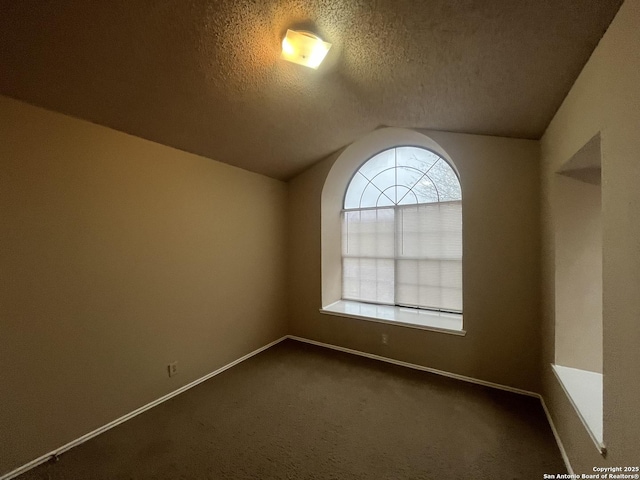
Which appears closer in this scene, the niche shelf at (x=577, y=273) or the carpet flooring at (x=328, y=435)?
the carpet flooring at (x=328, y=435)

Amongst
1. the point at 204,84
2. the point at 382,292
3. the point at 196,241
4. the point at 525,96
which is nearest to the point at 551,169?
the point at 525,96

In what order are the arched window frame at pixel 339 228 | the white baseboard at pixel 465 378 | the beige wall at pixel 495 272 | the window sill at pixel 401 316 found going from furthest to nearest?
the arched window frame at pixel 339 228, the window sill at pixel 401 316, the beige wall at pixel 495 272, the white baseboard at pixel 465 378

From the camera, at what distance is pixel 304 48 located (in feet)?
5.01

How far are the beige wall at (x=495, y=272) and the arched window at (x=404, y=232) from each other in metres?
0.52

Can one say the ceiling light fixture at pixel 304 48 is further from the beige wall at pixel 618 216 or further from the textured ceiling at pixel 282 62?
the beige wall at pixel 618 216

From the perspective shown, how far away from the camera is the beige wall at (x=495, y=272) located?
231 cm

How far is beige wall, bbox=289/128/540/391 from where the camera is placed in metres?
2.31

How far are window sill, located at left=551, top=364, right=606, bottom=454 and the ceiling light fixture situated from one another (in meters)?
2.44

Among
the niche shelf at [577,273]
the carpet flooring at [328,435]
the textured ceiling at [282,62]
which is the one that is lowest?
the carpet flooring at [328,435]

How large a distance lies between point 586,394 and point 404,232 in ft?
7.35

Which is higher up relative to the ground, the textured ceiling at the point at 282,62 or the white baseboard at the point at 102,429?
the textured ceiling at the point at 282,62

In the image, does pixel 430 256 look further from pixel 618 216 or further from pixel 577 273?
pixel 618 216

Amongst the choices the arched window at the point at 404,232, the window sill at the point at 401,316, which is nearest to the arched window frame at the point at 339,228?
the window sill at the point at 401,316

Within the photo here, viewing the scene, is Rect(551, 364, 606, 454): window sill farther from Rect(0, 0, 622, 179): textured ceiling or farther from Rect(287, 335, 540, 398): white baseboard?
Rect(0, 0, 622, 179): textured ceiling
